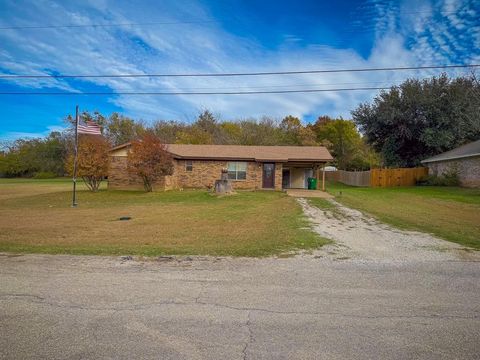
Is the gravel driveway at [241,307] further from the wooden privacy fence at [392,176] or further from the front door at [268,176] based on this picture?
the wooden privacy fence at [392,176]

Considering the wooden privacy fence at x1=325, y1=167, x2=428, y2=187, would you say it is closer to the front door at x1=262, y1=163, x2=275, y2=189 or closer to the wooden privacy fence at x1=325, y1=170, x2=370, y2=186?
the wooden privacy fence at x1=325, y1=170, x2=370, y2=186

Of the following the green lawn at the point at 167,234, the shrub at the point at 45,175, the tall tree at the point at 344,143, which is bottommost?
the green lawn at the point at 167,234

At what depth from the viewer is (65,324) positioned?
312 centimetres

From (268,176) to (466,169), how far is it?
1617 cm

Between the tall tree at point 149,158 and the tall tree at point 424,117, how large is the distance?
71.4ft

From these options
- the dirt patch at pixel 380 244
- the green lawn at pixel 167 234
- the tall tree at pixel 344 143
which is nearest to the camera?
the dirt patch at pixel 380 244

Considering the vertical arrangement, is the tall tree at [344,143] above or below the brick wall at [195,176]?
above

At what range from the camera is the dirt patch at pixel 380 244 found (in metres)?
5.86

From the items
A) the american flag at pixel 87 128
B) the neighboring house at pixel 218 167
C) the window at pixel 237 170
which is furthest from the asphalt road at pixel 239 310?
the window at pixel 237 170

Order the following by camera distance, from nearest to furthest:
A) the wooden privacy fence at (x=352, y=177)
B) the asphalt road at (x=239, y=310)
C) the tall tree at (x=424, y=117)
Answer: the asphalt road at (x=239, y=310), the tall tree at (x=424, y=117), the wooden privacy fence at (x=352, y=177)

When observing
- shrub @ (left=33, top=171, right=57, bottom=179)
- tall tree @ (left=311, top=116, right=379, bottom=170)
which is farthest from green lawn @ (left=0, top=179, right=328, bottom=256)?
shrub @ (left=33, top=171, right=57, bottom=179)

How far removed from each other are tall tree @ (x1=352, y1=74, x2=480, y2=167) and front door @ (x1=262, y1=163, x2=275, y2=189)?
1405cm

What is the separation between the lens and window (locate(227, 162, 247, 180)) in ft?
78.9

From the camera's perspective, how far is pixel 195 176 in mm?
24250
